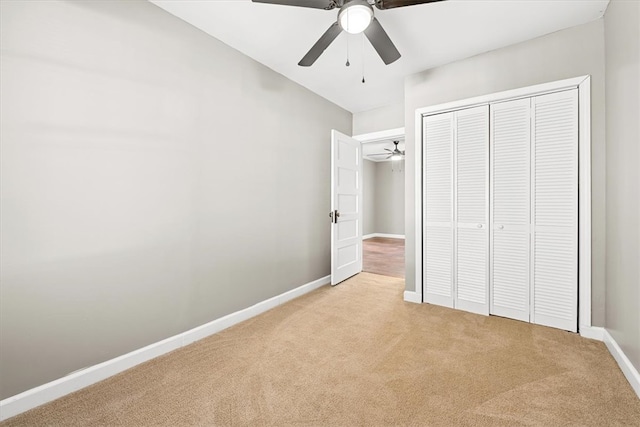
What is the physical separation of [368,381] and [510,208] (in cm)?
208

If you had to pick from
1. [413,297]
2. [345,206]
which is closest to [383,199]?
[345,206]

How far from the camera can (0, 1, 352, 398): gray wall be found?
1473mm

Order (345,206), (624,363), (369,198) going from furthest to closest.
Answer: (369,198), (345,206), (624,363)

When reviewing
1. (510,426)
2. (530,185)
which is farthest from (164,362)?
(530,185)

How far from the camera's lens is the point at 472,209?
276 centimetres

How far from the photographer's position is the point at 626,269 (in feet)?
5.81

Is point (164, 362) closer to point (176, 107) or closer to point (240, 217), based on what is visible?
point (240, 217)

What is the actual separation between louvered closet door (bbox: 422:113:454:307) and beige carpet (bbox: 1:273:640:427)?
51 centimetres

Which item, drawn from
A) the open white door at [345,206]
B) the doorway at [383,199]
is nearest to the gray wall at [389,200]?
the doorway at [383,199]

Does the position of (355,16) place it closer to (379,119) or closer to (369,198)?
(379,119)

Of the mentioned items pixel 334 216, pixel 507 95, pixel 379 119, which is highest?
pixel 379 119

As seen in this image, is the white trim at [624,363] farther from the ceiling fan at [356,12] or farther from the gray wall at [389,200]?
the gray wall at [389,200]

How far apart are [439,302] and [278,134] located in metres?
2.62

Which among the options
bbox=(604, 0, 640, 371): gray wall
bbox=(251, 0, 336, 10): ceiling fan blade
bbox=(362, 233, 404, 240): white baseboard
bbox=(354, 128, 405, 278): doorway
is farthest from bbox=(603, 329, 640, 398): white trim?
bbox=(362, 233, 404, 240): white baseboard
